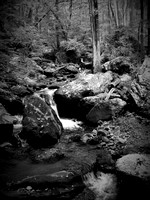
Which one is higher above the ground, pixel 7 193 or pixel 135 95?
pixel 135 95

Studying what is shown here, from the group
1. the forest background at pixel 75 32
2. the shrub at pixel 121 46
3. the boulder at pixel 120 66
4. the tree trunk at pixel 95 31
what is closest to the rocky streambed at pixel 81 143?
the boulder at pixel 120 66

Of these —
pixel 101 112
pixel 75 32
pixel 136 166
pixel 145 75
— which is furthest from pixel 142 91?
pixel 75 32

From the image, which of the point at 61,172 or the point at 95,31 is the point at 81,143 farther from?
the point at 95,31

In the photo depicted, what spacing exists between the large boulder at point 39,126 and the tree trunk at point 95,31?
20.5ft

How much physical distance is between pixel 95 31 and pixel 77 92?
530cm

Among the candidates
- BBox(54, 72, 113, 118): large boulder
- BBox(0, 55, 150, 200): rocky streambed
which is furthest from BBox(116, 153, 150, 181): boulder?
BBox(54, 72, 113, 118): large boulder

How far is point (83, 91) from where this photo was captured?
872cm

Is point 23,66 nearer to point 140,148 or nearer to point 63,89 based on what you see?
point 63,89

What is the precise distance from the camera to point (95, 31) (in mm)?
10984

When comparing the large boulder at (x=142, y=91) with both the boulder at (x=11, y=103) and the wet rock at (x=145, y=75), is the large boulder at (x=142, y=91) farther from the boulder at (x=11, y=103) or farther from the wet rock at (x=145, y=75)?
the boulder at (x=11, y=103)

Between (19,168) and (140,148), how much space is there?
4.32 m

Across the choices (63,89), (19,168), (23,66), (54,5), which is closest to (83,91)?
(63,89)

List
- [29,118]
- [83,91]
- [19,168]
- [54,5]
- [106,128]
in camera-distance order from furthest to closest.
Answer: [54,5] < [83,91] < [106,128] < [29,118] < [19,168]

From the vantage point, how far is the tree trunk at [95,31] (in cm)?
1048
